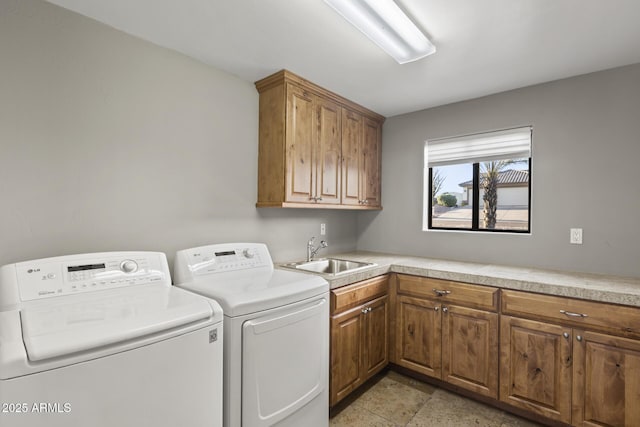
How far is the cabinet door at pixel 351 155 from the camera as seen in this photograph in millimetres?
2807

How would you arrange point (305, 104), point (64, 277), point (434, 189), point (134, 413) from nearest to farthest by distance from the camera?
point (134, 413) → point (64, 277) → point (305, 104) → point (434, 189)

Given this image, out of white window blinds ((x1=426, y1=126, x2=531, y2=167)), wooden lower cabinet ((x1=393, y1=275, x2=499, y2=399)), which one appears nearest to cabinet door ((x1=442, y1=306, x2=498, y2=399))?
wooden lower cabinet ((x1=393, y1=275, x2=499, y2=399))

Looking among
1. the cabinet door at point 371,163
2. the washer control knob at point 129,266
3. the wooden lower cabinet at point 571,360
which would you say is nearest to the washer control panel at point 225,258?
the washer control knob at point 129,266

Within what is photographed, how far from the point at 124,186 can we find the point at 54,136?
1.25ft

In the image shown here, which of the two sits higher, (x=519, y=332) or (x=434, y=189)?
(x=434, y=189)

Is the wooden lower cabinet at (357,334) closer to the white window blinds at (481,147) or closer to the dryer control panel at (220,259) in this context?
the dryer control panel at (220,259)

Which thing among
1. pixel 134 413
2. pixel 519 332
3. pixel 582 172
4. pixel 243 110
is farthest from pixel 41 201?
pixel 582 172

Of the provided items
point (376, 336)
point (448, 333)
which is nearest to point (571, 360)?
point (448, 333)

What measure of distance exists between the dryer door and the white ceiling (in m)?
1.50

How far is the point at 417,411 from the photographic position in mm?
2164

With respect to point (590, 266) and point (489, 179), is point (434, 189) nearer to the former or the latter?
point (489, 179)

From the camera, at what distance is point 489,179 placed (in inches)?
111

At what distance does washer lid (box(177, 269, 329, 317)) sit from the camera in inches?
57.4

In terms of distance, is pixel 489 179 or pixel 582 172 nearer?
pixel 582 172
